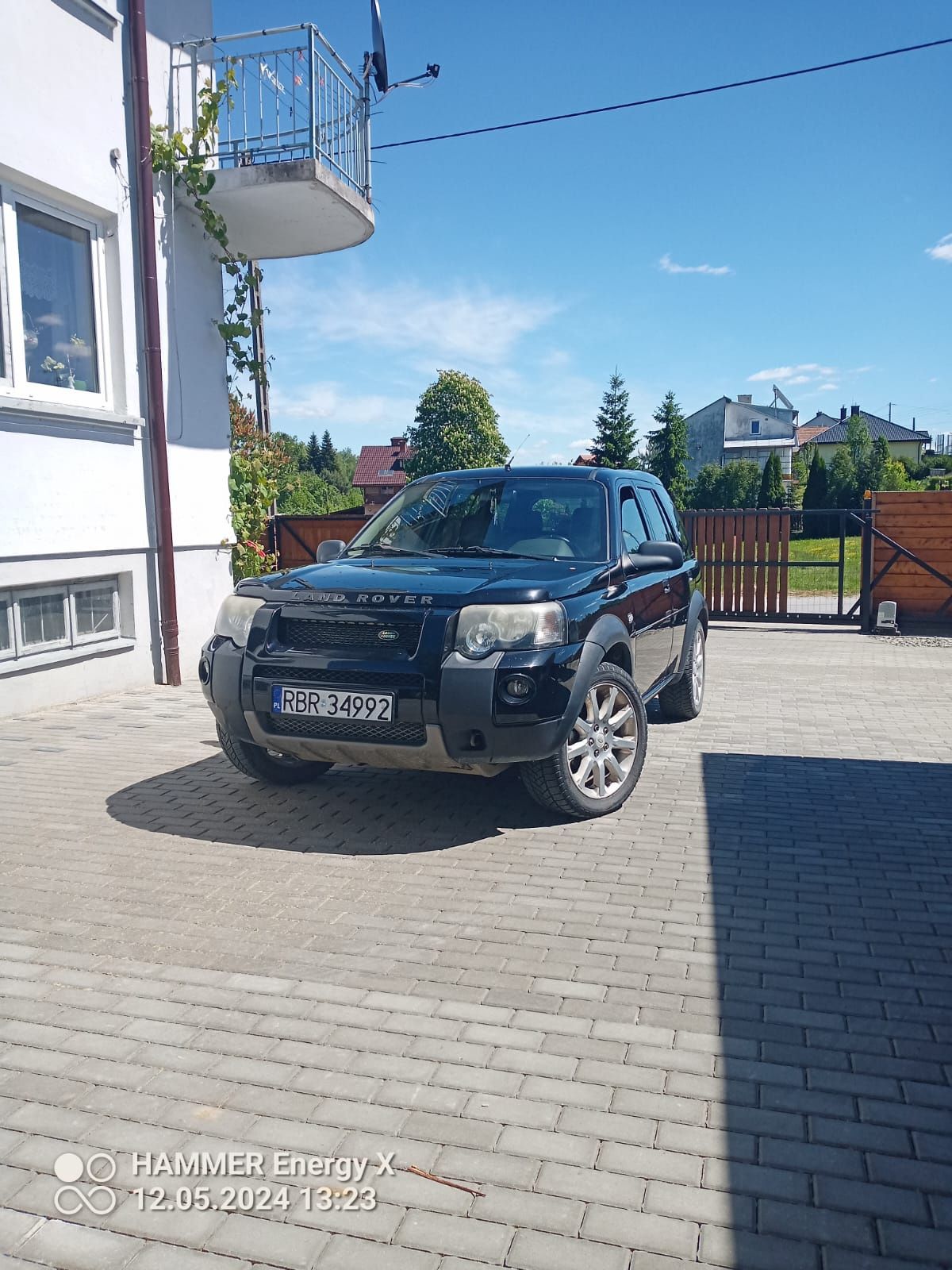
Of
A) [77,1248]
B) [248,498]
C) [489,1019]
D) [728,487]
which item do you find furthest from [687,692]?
[728,487]

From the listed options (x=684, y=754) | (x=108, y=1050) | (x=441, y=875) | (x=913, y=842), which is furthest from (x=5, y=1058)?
(x=684, y=754)

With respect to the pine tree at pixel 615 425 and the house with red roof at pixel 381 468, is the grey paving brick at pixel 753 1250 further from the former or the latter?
the house with red roof at pixel 381 468

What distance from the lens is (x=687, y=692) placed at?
8.02 m

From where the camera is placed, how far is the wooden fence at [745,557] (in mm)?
16031

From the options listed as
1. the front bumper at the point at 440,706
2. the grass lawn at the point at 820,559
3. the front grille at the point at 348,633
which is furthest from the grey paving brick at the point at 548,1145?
the grass lawn at the point at 820,559

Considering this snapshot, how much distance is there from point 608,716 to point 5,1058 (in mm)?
3281

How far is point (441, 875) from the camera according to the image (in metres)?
4.50

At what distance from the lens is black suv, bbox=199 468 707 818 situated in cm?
468

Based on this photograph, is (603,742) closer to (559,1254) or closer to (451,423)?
(559,1254)

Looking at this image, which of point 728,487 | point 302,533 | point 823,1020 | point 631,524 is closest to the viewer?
point 823,1020

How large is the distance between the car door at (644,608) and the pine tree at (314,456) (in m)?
154

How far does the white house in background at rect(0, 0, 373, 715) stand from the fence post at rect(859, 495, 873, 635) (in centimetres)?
866

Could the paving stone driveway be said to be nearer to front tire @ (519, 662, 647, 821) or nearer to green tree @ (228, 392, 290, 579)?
front tire @ (519, 662, 647, 821)

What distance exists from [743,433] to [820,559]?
99.1 metres
